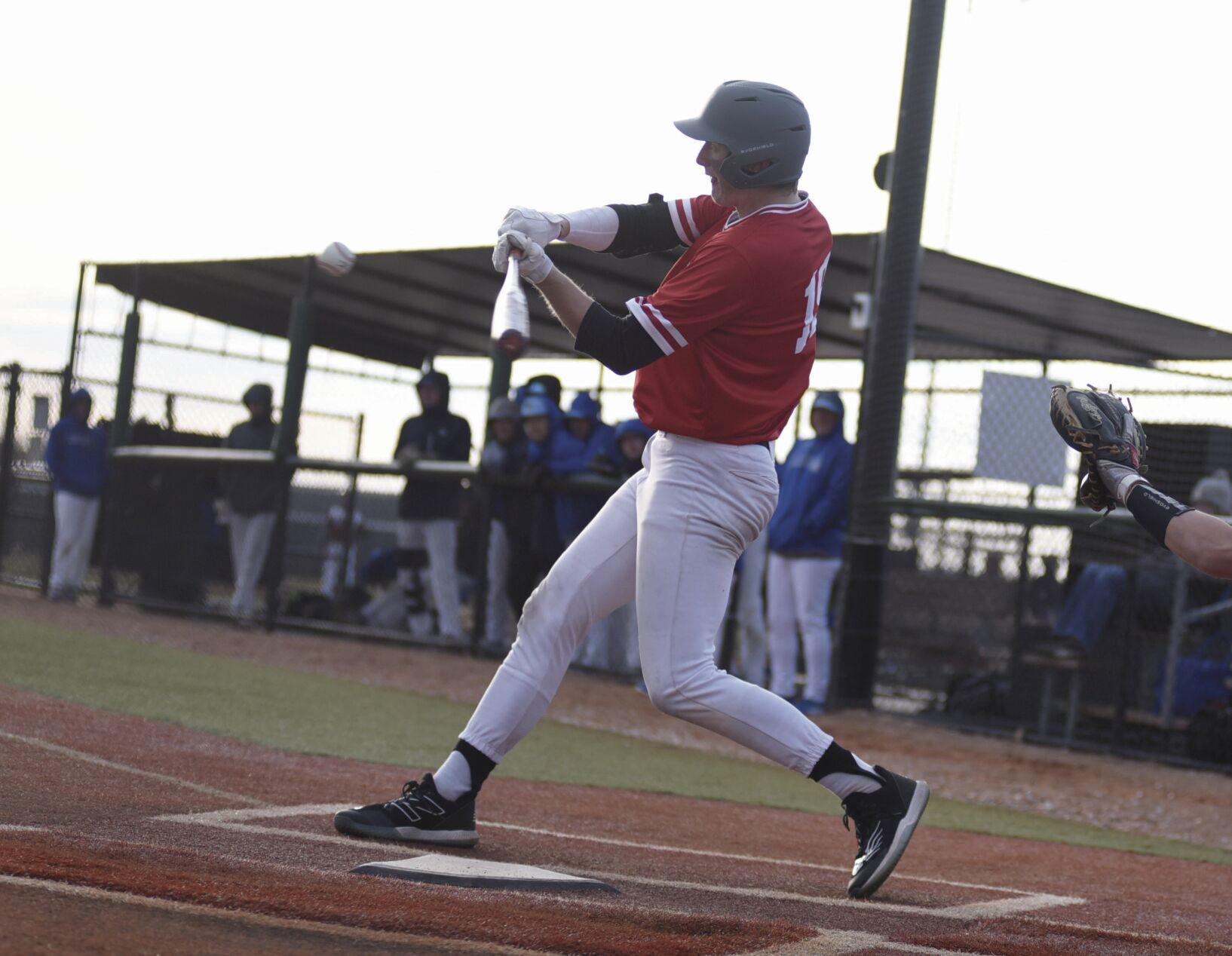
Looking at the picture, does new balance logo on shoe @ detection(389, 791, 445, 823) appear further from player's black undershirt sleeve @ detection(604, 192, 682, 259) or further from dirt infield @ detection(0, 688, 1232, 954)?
player's black undershirt sleeve @ detection(604, 192, 682, 259)

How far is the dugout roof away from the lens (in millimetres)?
11766

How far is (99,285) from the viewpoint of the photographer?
1565 centimetres

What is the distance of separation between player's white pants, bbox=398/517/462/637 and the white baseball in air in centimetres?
637

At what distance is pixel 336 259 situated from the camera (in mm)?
5617

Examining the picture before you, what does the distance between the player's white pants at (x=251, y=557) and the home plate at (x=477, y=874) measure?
9598 mm

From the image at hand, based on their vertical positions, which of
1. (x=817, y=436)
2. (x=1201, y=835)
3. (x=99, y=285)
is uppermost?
(x=99, y=285)

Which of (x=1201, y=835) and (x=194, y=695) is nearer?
(x=1201, y=835)

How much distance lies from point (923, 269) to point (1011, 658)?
10.2 ft

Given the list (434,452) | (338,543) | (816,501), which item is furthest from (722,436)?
(338,543)

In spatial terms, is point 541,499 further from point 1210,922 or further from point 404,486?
point 1210,922

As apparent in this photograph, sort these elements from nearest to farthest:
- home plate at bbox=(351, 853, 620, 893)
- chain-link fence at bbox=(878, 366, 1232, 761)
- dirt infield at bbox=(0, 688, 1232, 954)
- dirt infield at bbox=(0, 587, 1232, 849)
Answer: dirt infield at bbox=(0, 688, 1232, 954) < home plate at bbox=(351, 853, 620, 893) < dirt infield at bbox=(0, 587, 1232, 849) < chain-link fence at bbox=(878, 366, 1232, 761)

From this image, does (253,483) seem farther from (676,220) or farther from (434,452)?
(676,220)

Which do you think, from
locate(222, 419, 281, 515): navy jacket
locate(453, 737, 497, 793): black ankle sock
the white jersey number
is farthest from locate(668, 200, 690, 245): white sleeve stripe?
locate(222, 419, 281, 515): navy jacket

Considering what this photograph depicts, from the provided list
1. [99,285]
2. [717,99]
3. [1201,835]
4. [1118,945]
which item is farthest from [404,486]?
[1118,945]
